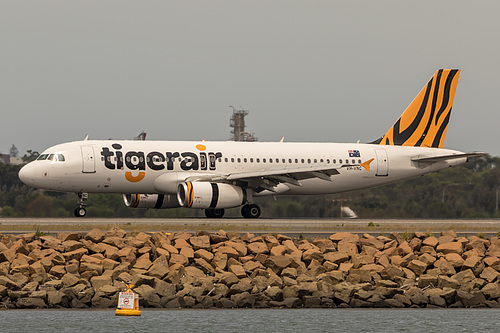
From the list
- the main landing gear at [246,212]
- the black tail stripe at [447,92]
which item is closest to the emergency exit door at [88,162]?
the main landing gear at [246,212]

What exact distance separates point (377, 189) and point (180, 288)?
87.6ft

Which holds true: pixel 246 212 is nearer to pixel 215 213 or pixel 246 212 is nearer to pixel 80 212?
pixel 215 213

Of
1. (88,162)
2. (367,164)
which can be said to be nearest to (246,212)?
(367,164)

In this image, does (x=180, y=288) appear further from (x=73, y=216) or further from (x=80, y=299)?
(x=73, y=216)

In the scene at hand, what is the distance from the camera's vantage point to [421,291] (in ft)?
71.7

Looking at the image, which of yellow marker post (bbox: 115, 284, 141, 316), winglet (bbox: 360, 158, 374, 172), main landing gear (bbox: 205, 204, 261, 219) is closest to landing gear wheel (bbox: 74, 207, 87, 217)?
main landing gear (bbox: 205, 204, 261, 219)

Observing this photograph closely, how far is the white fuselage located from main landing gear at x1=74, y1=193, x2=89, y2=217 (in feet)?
2.07

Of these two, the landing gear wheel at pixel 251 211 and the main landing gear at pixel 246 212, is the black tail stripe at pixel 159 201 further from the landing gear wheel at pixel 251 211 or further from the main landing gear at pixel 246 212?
the landing gear wheel at pixel 251 211

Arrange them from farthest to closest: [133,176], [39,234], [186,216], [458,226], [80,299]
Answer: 1. [186,216]
2. [133,176]
3. [458,226]
4. [39,234]
5. [80,299]

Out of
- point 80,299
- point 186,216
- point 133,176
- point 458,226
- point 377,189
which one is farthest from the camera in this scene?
point 377,189

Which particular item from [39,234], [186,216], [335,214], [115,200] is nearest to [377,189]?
[335,214]

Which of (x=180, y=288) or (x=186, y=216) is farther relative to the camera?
(x=186, y=216)

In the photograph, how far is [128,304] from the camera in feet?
65.7

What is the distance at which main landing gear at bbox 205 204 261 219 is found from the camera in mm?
41000
